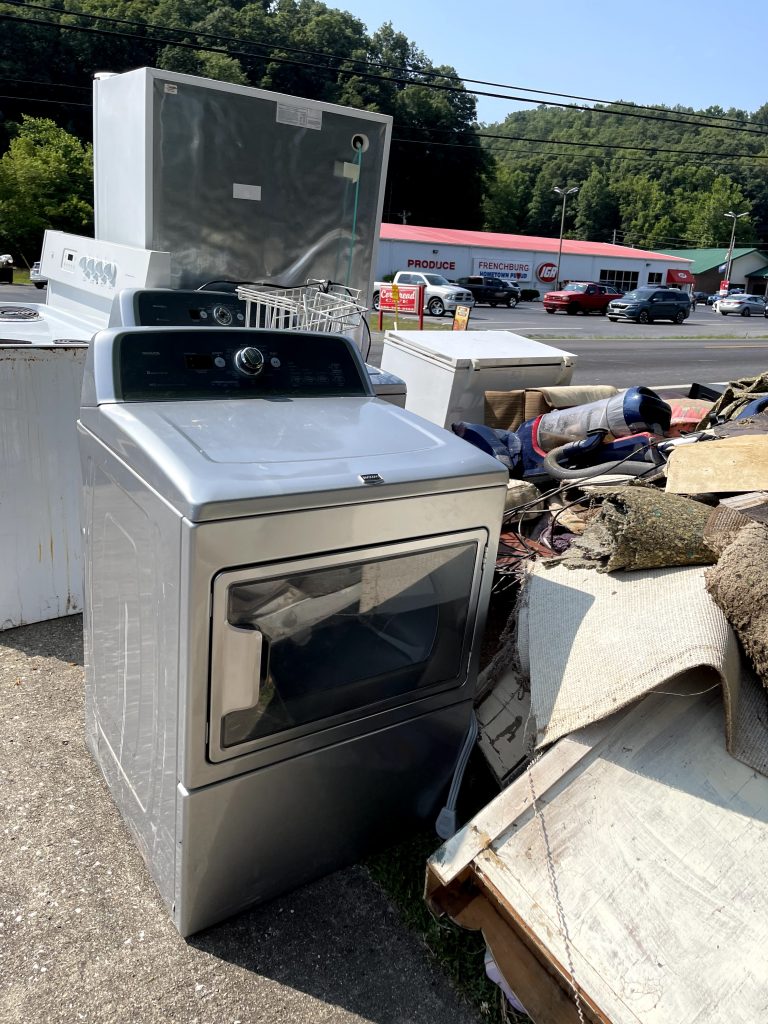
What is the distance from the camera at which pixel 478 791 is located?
270cm

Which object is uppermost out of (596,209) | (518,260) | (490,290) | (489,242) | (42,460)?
(596,209)

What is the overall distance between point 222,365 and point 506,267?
43.0 m

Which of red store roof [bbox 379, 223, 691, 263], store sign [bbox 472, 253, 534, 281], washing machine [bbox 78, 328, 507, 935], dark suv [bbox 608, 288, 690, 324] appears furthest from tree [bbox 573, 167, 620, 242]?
washing machine [bbox 78, 328, 507, 935]

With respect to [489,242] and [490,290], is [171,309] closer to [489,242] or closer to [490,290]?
[490,290]

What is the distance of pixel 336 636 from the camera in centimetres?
205

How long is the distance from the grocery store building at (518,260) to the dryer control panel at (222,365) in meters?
33.7

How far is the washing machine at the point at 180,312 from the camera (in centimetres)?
306

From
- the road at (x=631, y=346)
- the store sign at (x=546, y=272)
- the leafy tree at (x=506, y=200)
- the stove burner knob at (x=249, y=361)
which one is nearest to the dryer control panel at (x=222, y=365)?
the stove burner knob at (x=249, y=361)

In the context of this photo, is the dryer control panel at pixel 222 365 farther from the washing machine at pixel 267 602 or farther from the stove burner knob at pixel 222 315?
the stove burner knob at pixel 222 315

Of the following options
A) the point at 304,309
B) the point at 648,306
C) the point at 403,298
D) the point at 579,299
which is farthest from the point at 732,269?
the point at 304,309

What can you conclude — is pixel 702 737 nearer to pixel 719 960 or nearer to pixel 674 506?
pixel 719 960

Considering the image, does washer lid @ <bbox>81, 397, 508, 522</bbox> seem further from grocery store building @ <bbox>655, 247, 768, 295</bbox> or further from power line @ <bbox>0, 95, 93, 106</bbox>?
grocery store building @ <bbox>655, 247, 768, 295</bbox>

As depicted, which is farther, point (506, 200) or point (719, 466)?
point (506, 200)

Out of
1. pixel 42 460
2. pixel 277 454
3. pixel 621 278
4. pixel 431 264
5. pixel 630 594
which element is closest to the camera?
pixel 277 454
